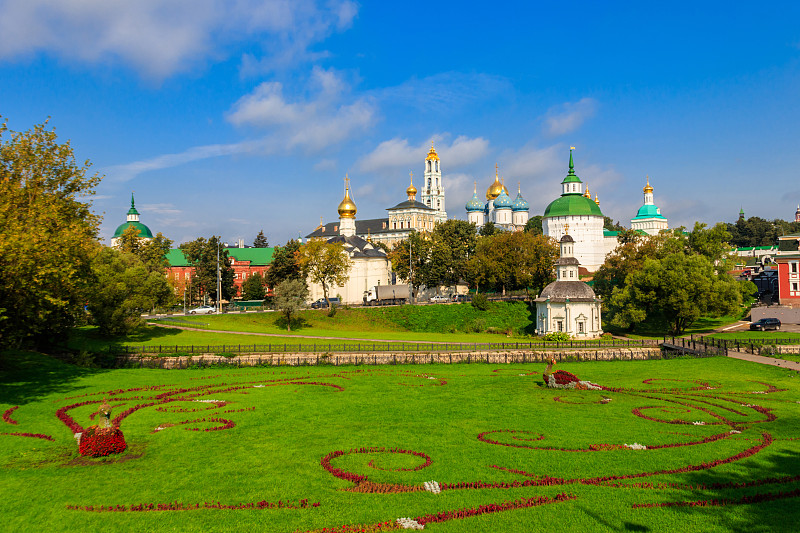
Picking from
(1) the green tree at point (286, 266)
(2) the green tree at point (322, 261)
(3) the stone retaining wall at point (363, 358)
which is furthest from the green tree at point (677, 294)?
(1) the green tree at point (286, 266)

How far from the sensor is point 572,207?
12975 centimetres

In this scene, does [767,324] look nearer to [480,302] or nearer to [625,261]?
[625,261]

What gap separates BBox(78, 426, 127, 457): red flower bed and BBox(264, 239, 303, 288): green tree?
62.3 metres

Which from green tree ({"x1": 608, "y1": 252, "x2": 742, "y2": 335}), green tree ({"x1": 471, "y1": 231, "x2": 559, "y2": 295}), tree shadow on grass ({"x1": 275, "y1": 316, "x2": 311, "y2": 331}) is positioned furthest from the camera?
green tree ({"x1": 471, "y1": 231, "x2": 559, "y2": 295})

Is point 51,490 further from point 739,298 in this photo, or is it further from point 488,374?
point 739,298

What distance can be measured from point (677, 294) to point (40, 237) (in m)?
53.8

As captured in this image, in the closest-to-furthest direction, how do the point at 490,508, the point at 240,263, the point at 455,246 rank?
the point at 490,508, the point at 455,246, the point at 240,263

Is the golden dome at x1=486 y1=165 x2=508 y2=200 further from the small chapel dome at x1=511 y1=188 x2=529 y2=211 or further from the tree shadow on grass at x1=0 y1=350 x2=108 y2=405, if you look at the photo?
the tree shadow on grass at x1=0 y1=350 x2=108 y2=405

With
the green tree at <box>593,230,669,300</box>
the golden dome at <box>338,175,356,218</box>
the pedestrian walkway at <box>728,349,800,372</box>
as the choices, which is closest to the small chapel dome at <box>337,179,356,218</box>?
the golden dome at <box>338,175,356,218</box>

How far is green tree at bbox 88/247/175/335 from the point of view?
47.2 m

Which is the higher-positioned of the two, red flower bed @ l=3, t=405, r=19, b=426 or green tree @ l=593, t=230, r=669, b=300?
green tree @ l=593, t=230, r=669, b=300

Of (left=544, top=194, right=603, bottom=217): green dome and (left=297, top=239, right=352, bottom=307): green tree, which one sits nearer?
(left=297, top=239, right=352, bottom=307): green tree

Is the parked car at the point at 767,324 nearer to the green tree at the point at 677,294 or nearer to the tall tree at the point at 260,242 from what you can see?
the green tree at the point at 677,294

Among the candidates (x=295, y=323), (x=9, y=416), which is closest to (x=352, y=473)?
(x=9, y=416)
